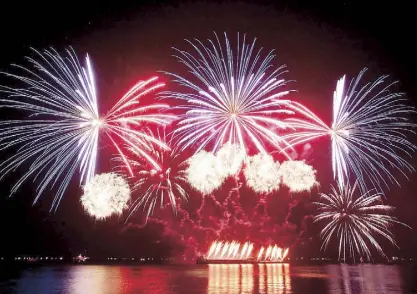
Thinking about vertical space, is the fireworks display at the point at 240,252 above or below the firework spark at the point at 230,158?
below

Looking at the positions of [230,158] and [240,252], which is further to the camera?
[240,252]

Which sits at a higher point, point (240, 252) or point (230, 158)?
point (230, 158)

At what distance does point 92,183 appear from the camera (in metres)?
33.3

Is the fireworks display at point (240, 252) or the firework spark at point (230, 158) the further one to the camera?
the fireworks display at point (240, 252)

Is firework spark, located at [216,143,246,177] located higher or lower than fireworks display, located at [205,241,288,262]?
higher

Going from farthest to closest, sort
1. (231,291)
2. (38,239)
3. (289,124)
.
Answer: (38,239) → (289,124) → (231,291)

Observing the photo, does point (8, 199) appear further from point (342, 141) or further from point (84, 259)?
point (342, 141)

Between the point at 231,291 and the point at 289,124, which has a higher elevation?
the point at 289,124

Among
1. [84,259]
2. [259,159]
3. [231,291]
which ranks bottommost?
[231,291]

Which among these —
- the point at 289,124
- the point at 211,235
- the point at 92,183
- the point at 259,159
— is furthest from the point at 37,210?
the point at 289,124

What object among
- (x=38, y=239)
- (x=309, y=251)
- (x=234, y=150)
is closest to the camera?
(x=234, y=150)

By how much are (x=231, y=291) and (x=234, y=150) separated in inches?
513

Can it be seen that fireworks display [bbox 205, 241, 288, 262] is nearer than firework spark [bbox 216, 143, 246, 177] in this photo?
No

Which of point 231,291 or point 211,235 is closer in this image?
point 231,291
